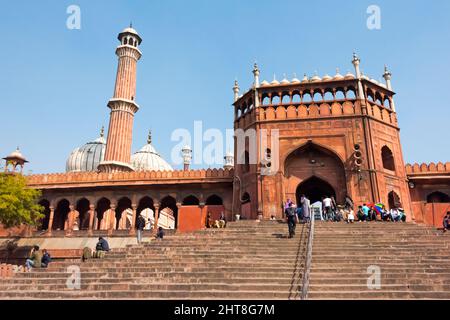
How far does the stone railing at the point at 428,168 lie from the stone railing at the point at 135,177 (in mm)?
9688

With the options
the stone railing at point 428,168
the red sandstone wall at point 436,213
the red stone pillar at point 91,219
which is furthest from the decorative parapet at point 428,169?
the red stone pillar at point 91,219

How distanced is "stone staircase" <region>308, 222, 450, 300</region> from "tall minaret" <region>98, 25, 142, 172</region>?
19.7 m

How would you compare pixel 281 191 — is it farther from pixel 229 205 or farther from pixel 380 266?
pixel 380 266

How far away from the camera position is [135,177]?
2195 cm

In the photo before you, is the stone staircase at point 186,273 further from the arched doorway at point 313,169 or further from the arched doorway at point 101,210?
the arched doorway at point 101,210

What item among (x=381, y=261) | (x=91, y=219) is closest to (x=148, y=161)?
(x=91, y=219)

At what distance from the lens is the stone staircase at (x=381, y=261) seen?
24.8 feet

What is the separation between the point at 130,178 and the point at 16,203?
6.11 meters

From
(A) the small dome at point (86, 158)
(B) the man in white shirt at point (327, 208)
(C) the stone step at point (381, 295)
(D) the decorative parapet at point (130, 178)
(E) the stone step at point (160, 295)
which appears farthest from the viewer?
(A) the small dome at point (86, 158)

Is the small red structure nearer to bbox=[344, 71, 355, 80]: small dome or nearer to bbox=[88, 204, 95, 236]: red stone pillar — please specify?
bbox=[88, 204, 95, 236]: red stone pillar

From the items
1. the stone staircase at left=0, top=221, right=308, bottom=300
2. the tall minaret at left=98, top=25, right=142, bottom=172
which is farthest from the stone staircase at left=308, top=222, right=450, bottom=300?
the tall minaret at left=98, top=25, right=142, bottom=172

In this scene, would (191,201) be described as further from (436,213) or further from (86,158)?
(86,158)

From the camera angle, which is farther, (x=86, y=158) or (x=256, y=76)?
(x=86, y=158)
